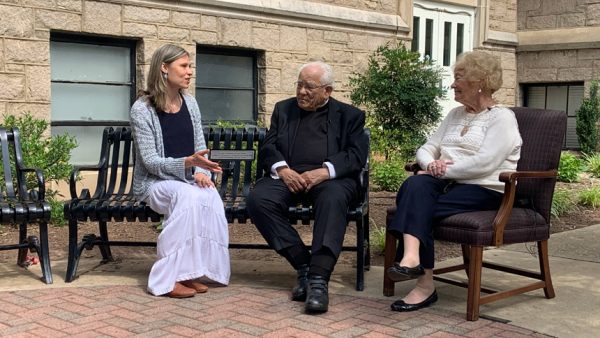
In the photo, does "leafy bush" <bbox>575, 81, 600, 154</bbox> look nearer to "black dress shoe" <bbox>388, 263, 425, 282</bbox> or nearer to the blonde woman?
the blonde woman

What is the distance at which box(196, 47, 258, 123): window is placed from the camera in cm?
938

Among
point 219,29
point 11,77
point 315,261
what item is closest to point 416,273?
point 315,261

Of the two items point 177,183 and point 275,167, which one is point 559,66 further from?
point 177,183

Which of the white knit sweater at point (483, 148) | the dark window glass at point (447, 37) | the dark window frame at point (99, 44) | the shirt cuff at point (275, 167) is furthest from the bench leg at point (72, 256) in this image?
the dark window glass at point (447, 37)

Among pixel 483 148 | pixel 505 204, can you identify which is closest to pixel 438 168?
pixel 483 148

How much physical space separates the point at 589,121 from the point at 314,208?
1048 cm

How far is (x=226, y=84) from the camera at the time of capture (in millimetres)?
9609

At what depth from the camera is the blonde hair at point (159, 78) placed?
4.63 metres

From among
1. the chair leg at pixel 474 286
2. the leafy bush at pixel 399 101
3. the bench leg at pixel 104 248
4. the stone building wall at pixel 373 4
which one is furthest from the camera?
the stone building wall at pixel 373 4

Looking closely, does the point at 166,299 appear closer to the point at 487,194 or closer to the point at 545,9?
the point at 487,194

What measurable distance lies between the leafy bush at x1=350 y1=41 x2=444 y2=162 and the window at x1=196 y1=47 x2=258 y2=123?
1.42 metres

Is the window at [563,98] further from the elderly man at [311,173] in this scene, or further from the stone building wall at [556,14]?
the elderly man at [311,173]

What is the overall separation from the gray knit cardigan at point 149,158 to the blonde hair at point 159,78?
0.06 meters

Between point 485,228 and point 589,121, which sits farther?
point 589,121
